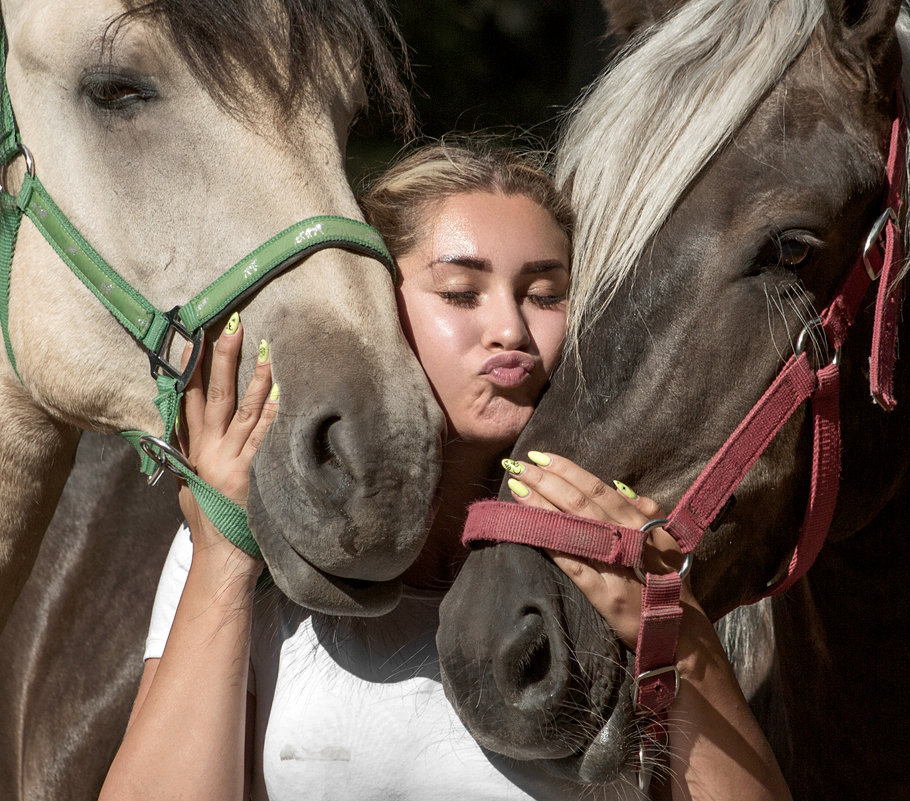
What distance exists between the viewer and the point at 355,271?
1.53 meters

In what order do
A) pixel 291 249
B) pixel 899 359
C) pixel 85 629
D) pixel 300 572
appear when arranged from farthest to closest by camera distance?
pixel 85 629
pixel 899 359
pixel 291 249
pixel 300 572

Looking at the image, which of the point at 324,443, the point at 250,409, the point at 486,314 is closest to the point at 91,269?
the point at 250,409

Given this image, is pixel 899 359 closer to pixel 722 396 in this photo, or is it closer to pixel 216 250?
pixel 722 396

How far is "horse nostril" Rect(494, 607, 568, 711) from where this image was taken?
131 centimetres

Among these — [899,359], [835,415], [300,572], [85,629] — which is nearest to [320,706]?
[300,572]

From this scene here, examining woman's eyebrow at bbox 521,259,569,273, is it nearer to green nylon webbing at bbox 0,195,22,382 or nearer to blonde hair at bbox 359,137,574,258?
blonde hair at bbox 359,137,574,258

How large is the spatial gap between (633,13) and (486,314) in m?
0.81

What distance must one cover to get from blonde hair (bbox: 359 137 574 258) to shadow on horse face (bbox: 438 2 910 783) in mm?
162

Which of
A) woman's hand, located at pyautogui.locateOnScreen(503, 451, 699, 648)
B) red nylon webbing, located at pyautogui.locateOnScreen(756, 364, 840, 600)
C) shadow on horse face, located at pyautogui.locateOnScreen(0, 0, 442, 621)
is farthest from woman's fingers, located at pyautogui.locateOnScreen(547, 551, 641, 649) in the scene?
red nylon webbing, located at pyautogui.locateOnScreen(756, 364, 840, 600)

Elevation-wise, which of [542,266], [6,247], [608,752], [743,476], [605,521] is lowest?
[608,752]

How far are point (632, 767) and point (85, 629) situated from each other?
1.74 meters

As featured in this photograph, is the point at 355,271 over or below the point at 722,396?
over

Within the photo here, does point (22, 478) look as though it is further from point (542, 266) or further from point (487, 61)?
point (487, 61)

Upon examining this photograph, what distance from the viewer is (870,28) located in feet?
4.87
